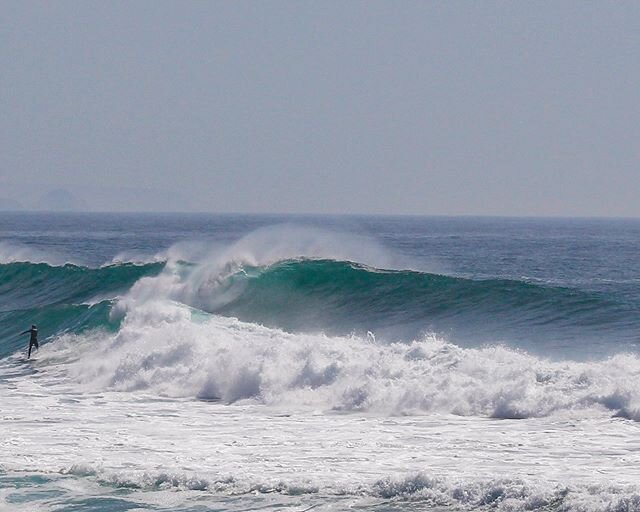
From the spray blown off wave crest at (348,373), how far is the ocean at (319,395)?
0.04m

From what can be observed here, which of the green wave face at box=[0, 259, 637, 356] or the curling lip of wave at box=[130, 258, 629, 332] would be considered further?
the curling lip of wave at box=[130, 258, 629, 332]

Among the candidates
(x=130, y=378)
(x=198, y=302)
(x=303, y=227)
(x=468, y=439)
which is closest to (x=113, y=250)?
(x=303, y=227)

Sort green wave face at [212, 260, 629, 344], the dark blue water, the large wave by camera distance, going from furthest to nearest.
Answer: green wave face at [212, 260, 629, 344], the large wave, the dark blue water

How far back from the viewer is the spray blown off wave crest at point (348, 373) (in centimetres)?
1603

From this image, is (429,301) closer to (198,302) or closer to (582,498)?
(198,302)

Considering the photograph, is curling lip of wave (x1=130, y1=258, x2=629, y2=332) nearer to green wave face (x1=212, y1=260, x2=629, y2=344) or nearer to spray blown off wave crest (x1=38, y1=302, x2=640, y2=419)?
green wave face (x1=212, y1=260, x2=629, y2=344)

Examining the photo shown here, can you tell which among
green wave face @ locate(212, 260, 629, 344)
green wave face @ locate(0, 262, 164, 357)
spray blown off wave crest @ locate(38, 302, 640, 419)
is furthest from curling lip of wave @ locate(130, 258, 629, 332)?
spray blown off wave crest @ locate(38, 302, 640, 419)

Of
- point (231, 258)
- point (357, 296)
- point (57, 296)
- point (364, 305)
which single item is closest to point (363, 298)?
point (357, 296)

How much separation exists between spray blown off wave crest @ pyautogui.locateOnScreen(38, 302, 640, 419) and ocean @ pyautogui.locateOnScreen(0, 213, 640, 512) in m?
0.04

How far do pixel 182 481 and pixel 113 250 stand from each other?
51.9 meters

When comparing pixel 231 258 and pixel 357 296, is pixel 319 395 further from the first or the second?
pixel 231 258

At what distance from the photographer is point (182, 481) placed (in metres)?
12.7

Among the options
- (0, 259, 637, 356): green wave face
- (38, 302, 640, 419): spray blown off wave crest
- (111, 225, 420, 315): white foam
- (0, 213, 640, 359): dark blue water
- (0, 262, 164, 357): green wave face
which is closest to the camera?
(38, 302, 640, 419): spray blown off wave crest

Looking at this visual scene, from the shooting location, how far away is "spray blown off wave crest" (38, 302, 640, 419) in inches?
631
